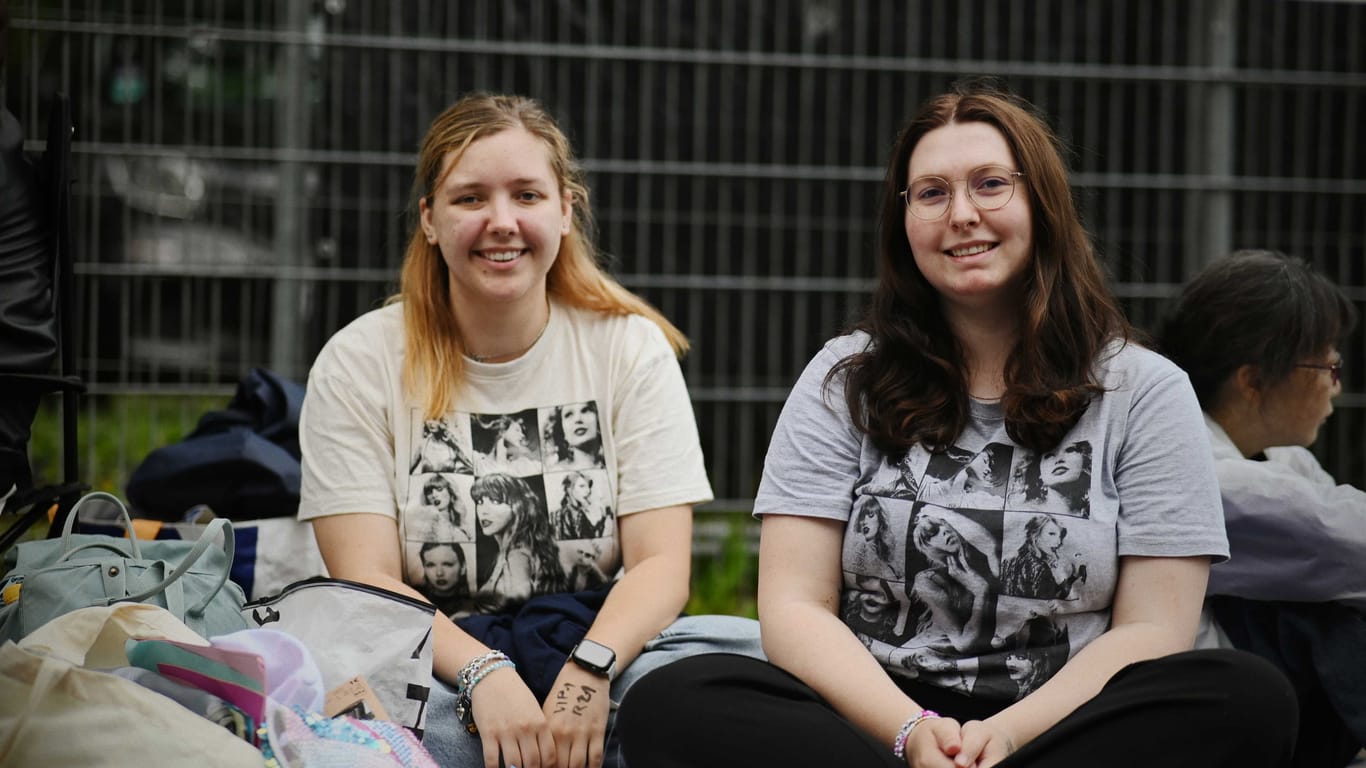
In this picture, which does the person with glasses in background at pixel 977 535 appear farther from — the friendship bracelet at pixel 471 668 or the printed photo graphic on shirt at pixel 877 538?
the friendship bracelet at pixel 471 668

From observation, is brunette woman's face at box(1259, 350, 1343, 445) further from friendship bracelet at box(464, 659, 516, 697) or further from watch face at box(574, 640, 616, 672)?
friendship bracelet at box(464, 659, 516, 697)

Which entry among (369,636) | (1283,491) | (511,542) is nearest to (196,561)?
(369,636)

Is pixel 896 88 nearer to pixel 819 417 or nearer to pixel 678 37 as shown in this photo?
pixel 678 37

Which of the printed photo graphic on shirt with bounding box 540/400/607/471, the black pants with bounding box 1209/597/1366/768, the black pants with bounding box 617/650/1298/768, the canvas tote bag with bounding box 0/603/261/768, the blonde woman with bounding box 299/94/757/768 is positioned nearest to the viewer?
the canvas tote bag with bounding box 0/603/261/768

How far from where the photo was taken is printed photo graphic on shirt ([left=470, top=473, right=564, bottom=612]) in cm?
315

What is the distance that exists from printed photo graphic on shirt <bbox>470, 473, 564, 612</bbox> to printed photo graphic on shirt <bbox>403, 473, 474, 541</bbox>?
2 cm

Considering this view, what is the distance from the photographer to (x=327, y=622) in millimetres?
2758

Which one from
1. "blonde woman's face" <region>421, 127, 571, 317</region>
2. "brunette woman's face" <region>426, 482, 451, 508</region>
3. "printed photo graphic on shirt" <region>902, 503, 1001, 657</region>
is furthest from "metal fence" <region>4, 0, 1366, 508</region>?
"printed photo graphic on shirt" <region>902, 503, 1001, 657</region>

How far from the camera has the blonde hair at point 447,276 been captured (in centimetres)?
322

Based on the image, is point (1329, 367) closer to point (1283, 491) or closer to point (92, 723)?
point (1283, 491)

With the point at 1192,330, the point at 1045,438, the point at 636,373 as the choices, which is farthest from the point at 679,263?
the point at 1045,438

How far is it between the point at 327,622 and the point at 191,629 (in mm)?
236

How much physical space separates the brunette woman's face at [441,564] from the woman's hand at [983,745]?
3.80 ft

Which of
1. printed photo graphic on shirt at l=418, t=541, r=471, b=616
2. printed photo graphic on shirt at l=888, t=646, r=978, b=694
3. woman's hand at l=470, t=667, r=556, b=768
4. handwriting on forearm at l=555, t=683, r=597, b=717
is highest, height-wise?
printed photo graphic on shirt at l=418, t=541, r=471, b=616
